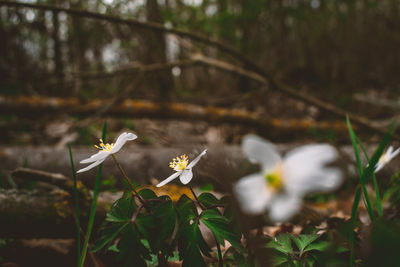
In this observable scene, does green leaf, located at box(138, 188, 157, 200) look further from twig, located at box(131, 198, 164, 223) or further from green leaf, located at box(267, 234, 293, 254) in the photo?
green leaf, located at box(267, 234, 293, 254)

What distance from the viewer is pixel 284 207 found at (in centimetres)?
41

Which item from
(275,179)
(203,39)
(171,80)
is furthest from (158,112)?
(275,179)

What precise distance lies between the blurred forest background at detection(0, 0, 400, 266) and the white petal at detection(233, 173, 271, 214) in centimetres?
25

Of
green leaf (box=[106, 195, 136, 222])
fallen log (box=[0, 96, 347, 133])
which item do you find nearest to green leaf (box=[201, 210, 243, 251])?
green leaf (box=[106, 195, 136, 222])

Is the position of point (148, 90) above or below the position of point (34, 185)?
above

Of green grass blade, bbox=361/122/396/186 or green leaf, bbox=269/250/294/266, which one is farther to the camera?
green leaf, bbox=269/250/294/266

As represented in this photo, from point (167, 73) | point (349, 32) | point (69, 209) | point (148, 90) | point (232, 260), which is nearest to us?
→ point (232, 260)

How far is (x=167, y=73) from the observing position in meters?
4.55

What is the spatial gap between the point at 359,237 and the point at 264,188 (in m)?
0.82

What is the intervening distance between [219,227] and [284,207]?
39cm

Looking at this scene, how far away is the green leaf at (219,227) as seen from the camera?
29.4 inches

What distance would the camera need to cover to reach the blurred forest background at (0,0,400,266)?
2771 millimetres

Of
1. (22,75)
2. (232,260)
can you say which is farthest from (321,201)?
(22,75)

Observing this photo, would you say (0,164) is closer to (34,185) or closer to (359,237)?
(34,185)
